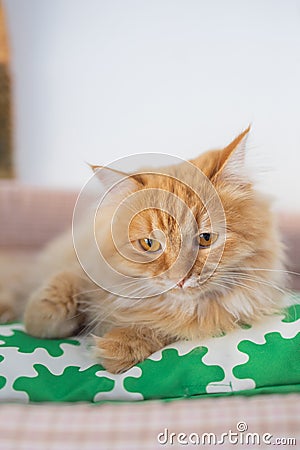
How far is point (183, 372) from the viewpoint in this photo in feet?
3.38

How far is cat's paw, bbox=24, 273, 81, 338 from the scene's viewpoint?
1.22 m

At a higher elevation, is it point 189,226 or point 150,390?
point 189,226

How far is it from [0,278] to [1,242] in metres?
0.57

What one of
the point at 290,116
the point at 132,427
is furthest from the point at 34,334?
the point at 290,116

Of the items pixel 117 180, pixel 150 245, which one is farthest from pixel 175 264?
pixel 117 180

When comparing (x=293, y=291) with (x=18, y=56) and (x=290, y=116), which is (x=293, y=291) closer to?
(x=290, y=116)

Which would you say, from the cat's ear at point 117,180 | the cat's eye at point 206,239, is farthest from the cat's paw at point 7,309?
the cat's eye at point 206,239

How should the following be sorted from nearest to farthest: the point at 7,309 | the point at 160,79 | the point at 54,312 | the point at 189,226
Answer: the point at 189,226
the point at 54,312
the point at 7,309
the point at 160,79

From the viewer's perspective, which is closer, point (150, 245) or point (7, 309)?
point (150, 245)

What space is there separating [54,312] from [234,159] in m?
0.51

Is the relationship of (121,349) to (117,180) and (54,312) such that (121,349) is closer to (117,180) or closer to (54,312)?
(54,312)

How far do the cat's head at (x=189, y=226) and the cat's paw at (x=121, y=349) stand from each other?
82 millimetres

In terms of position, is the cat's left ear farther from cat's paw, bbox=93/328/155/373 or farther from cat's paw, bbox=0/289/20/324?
cat's paw, bbox=0/289/20/324

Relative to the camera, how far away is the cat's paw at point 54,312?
1.22m
